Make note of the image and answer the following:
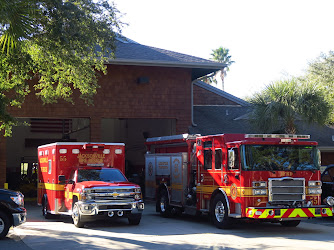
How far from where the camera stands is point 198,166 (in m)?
16.5

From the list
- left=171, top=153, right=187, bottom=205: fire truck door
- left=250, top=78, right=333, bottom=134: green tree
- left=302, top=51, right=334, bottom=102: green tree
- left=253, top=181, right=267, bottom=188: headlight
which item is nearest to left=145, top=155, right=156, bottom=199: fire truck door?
left=171, top=153, right=187, bottom=205: fire truck door

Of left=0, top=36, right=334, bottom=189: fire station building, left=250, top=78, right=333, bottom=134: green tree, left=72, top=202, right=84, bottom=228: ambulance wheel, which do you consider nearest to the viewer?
left=72, top=202, right=84, bottom=228: ambulance wheel

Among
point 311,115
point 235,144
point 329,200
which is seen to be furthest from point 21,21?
point 311,115

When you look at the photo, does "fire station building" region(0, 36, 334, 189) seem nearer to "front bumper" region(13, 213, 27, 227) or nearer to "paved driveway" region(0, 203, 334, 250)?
"paved driveway" region(0, 203, 334, 250)

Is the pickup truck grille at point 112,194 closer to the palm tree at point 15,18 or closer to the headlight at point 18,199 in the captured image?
the headlight at point 18,199

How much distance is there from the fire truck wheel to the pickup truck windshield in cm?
247

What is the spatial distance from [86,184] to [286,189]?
5713 millimetres

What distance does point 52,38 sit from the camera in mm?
15734

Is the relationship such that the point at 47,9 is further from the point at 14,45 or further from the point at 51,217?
the point at 51,217

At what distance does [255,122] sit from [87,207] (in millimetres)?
10244

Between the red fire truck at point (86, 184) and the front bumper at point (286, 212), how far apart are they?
3603 mm

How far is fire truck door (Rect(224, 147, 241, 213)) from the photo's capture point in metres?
14.1

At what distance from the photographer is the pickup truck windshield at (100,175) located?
53.4 ft

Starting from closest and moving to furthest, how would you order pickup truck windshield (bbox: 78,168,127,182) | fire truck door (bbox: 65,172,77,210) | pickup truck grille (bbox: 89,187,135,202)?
1. pickup truck grille (bbox: 89,187,135,202)
2. fire truck door (bbox: 65,172,77,210)
3. pickup truck windshield (bbox: 78,168,127,182)
